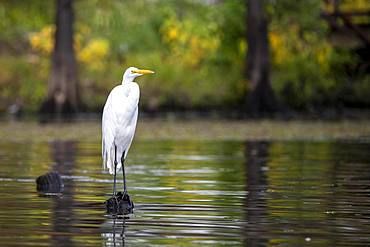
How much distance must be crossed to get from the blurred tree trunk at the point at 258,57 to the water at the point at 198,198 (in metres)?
16.0

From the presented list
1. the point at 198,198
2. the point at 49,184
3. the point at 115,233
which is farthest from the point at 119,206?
the point at 49,184

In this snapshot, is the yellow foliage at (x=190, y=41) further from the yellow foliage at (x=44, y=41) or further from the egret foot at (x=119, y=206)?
the egret foot at (x=119, y=206)

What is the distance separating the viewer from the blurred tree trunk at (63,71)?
140 feet

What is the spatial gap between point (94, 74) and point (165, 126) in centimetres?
1426

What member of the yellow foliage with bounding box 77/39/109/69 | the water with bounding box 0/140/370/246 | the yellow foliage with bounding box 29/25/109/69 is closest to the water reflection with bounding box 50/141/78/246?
the water with bounding box 0/140/370/246

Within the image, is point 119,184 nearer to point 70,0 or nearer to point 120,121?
point 120,121

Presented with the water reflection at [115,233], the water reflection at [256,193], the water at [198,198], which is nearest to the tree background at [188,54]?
the water reflection at [256,193]

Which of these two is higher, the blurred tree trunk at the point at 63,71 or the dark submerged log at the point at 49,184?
the blurred tree trunk at the point at 63,71

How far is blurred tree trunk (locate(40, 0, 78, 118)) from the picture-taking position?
4272cm

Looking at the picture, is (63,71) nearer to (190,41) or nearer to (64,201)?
(190,41)

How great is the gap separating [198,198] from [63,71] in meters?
27.7

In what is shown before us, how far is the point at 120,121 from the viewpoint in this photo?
1559 cm

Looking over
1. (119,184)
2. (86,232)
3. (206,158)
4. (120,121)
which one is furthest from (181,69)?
(86,232)

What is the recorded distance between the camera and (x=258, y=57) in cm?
4412
